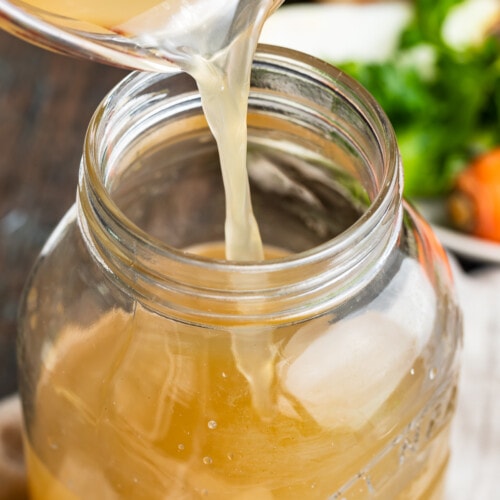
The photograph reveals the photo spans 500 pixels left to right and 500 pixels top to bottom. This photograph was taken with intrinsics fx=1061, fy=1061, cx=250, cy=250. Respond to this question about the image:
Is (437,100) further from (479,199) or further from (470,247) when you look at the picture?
(470,247)

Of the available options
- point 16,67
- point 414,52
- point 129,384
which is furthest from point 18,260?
point 414,52

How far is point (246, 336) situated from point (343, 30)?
1.13m

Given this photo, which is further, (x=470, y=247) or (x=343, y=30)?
(x=343, y=30)

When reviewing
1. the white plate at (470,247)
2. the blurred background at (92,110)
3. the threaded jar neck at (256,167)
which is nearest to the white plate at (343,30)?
the blurred background at (92,110)

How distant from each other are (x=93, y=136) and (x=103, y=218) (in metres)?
0.07

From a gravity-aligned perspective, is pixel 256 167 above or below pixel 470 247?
below

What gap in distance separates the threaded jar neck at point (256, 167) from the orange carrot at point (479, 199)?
26.3 inches

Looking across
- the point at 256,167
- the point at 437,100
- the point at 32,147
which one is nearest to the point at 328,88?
the point at 256,167

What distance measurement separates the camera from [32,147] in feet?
4.75

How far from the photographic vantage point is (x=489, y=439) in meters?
1.13

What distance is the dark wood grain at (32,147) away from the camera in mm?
1308

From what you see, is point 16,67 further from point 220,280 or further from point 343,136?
point 220,280

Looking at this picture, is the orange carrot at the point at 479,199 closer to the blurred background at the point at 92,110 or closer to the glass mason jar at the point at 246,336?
the blurred background at the point at 92,110

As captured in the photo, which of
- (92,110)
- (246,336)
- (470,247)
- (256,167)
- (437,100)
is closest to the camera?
(246,336)
